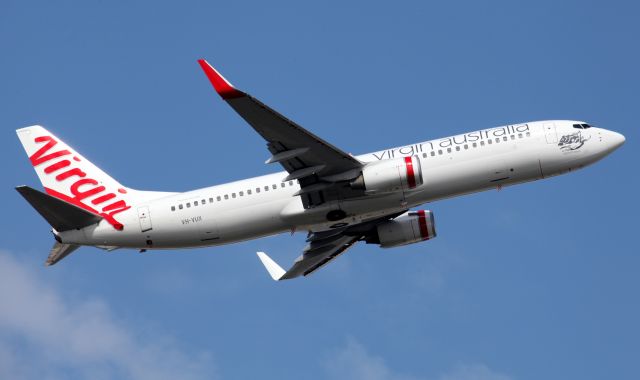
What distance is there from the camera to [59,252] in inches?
2388

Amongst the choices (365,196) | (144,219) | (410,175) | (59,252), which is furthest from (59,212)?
(410,175)

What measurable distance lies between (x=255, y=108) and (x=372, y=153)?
1019cm

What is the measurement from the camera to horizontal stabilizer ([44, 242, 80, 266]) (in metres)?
60.5

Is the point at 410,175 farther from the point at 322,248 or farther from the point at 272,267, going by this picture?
the point at 272,267

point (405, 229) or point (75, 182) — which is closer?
point (75, 182)

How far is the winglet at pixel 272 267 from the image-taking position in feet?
226

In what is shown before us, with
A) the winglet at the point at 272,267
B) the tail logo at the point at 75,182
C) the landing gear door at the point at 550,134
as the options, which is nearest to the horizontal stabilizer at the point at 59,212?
the tail logo at the point at 75,182

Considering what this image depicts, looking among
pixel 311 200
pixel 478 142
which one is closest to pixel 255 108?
pixel 311 200

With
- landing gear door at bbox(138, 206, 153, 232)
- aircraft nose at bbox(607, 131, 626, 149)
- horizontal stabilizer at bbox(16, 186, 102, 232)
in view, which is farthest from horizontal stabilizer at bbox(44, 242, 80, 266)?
aircraft nose at bbox(607, 131, 626, 149)

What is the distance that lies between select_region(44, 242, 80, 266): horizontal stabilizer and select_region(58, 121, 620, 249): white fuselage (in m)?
0.74

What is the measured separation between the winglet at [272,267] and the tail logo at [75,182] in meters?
11.3

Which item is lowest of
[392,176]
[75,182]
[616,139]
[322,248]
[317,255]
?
[317,255]

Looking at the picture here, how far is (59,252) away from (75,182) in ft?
16.2

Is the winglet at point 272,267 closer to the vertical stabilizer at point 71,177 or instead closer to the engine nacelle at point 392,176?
the vertical stabilizer at point 71,177
